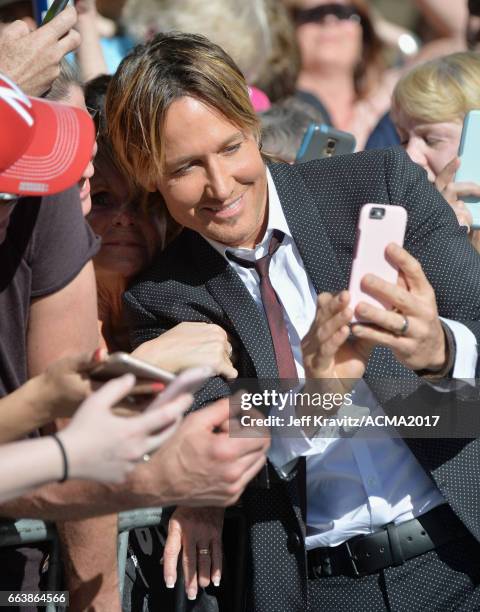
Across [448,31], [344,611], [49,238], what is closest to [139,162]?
[49,238]

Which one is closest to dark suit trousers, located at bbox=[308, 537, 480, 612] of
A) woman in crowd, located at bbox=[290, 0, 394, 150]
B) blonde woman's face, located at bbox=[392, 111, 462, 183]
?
blonde woman's face, located at bbox=[392, 111, 462, 183]

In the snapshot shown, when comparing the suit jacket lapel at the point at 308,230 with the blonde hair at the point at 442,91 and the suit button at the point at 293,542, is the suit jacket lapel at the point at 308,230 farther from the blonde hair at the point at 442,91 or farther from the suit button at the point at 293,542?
the blonde hair at the point at 442,91

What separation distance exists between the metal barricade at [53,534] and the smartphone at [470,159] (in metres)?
1.26

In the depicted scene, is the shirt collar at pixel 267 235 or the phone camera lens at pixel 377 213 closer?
the phone camera lens at pixel 377 213

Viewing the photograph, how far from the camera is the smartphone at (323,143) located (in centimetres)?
362

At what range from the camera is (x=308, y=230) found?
2.74 meters

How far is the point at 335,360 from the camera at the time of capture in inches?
94.0

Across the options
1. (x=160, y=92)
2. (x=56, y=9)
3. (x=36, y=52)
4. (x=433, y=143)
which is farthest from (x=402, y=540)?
(x=56, y=9)

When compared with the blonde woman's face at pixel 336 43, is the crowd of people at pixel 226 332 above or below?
above

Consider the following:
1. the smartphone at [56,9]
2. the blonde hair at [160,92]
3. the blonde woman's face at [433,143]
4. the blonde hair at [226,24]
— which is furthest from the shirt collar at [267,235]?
the blonde hair at [226,24]

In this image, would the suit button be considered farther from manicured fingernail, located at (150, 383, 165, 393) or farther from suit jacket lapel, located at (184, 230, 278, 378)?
manicured fingernail, located at (150, 383, 165, 393)

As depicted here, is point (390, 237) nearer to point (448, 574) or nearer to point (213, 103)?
point (213, 103)

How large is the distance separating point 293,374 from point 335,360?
266 mm

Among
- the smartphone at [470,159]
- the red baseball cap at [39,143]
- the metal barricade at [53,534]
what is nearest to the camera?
the red baseball cap at [39,143]
